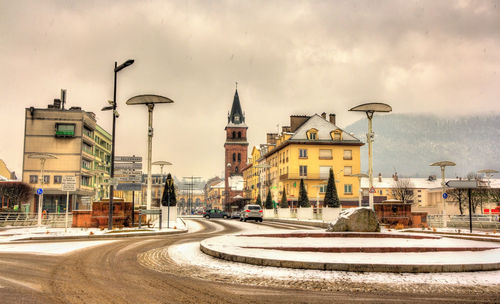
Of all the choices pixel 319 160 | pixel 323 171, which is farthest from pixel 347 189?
pixel 319 160

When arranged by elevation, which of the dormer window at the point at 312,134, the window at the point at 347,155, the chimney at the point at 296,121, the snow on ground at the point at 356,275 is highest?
the chimney at the point at 296,121

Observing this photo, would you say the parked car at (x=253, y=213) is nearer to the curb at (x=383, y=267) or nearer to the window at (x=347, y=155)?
the window at (x=347, y=155)

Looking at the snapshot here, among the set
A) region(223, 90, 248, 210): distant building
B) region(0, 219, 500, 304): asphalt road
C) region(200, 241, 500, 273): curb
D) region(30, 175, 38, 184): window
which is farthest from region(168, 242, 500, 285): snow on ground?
region(223, 90, 248, 210): distant building

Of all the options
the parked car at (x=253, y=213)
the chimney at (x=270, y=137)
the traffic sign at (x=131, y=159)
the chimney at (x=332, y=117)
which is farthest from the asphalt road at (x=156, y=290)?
the chimney at (x=270, y=137)

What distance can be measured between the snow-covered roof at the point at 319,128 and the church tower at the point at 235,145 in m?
58.9

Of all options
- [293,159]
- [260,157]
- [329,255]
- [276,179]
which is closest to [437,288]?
[329,255]

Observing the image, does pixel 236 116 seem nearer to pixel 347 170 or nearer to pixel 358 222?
pixel 347 170

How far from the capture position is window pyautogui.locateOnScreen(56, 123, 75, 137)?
7025cm

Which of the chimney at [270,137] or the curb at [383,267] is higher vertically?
the chimney at [270,137]

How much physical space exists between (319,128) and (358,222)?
5541 cm

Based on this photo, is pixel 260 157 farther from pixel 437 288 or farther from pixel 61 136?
pixel 437 288

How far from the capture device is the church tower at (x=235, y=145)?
130250 mm

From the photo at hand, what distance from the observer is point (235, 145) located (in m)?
130

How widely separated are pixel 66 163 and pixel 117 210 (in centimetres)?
5113
